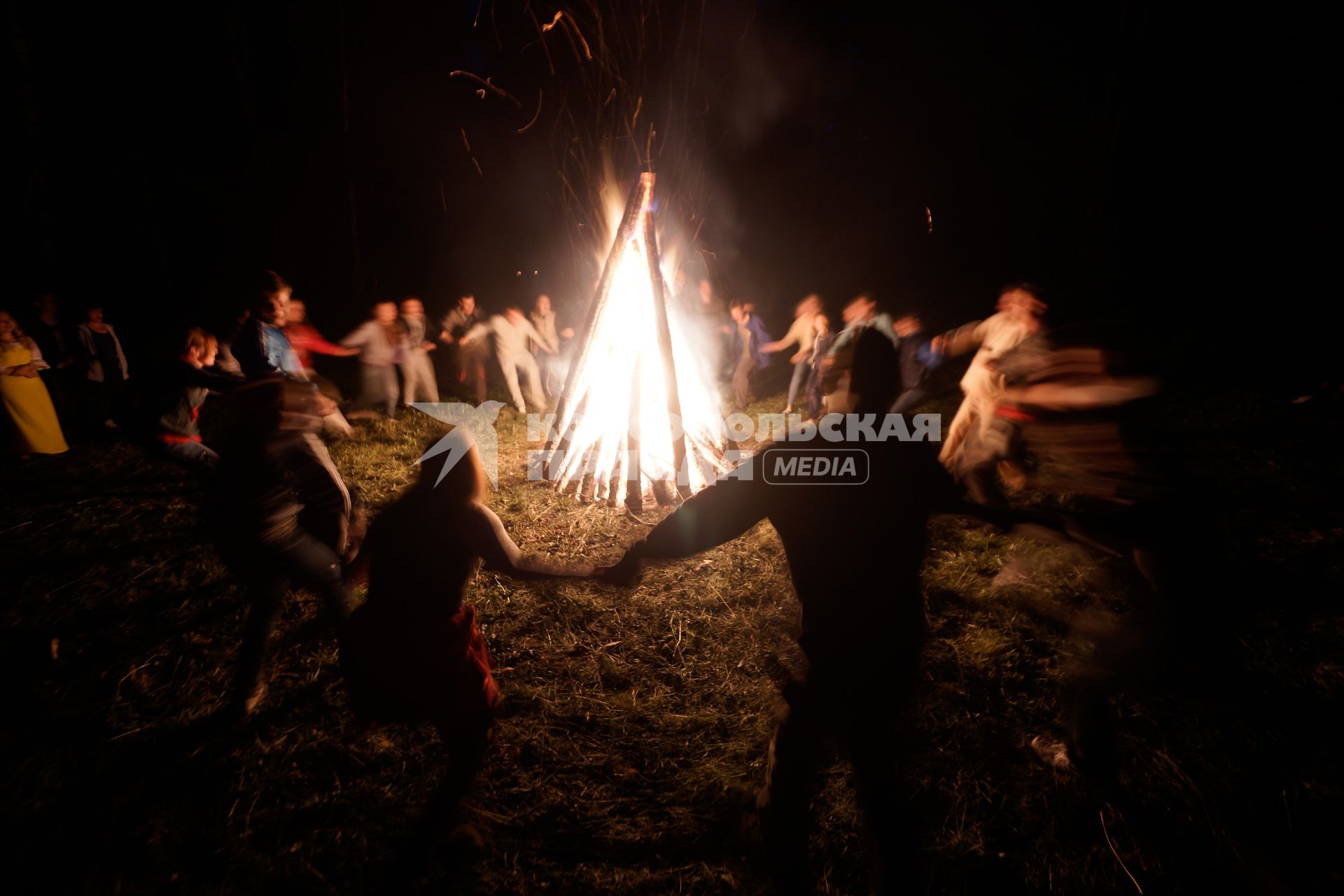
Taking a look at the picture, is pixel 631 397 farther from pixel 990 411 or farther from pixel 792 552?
pixel 792 552

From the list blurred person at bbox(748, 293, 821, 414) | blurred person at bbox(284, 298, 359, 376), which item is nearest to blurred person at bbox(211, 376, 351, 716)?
blurred person at bbox(284, 298, 359, 376)

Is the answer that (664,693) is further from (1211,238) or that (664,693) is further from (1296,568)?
(1211,238)

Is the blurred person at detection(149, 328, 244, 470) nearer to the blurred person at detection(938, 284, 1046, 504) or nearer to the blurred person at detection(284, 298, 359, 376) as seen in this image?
the blurred person at detection(284, 298, 359, 376)

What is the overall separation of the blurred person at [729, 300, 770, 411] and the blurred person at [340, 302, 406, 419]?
5585 millimetres

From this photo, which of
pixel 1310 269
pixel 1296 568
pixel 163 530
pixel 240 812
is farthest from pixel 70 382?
pixel 1310 269

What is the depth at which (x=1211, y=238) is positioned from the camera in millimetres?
13445

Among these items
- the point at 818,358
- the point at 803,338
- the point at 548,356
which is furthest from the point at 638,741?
the point at 548,356

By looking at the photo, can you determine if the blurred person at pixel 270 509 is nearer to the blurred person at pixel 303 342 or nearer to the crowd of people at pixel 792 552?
the crowd of people at pixel 792 552

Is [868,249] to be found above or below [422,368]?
above

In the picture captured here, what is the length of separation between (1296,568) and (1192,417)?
493 cm

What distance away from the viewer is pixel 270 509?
108 inches

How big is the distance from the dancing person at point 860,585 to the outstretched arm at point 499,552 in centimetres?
58

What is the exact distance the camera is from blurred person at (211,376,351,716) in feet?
8.76

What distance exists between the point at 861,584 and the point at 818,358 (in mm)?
6749
